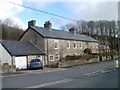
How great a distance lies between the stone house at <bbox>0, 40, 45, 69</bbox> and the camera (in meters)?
38.7

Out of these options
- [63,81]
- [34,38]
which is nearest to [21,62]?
[34,38]

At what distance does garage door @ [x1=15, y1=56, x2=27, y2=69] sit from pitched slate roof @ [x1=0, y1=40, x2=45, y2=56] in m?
0.76

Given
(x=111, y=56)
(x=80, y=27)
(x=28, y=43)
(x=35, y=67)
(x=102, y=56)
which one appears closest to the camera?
(x=35, y=67)

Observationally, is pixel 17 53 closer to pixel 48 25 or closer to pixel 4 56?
pixel 4 56

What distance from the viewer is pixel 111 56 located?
70.8 meters

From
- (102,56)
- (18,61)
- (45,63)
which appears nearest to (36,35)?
(45,63)

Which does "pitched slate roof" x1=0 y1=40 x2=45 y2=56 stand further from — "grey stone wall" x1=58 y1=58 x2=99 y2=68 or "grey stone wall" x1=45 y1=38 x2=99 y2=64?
"grey stone wall" x1=58 y1=58 x2=99 y2=68

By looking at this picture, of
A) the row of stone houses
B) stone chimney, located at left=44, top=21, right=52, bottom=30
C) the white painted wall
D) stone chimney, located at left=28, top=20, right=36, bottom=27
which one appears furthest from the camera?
stone chimney, located at left=44, top=21, right=52, bottom=30

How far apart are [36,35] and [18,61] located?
10.7 m

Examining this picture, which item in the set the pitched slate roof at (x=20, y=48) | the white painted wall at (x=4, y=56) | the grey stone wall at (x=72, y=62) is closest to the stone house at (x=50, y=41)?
the pitched slate roof at (x=20, y=48)

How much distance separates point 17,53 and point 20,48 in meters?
2.95

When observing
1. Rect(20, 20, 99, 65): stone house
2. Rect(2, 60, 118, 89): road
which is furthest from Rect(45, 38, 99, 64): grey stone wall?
Rect(2, 60, 118, 89): road

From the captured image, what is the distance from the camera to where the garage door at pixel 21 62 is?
39466 millimetres

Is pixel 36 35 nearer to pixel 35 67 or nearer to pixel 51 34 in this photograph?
pixel 51 34
